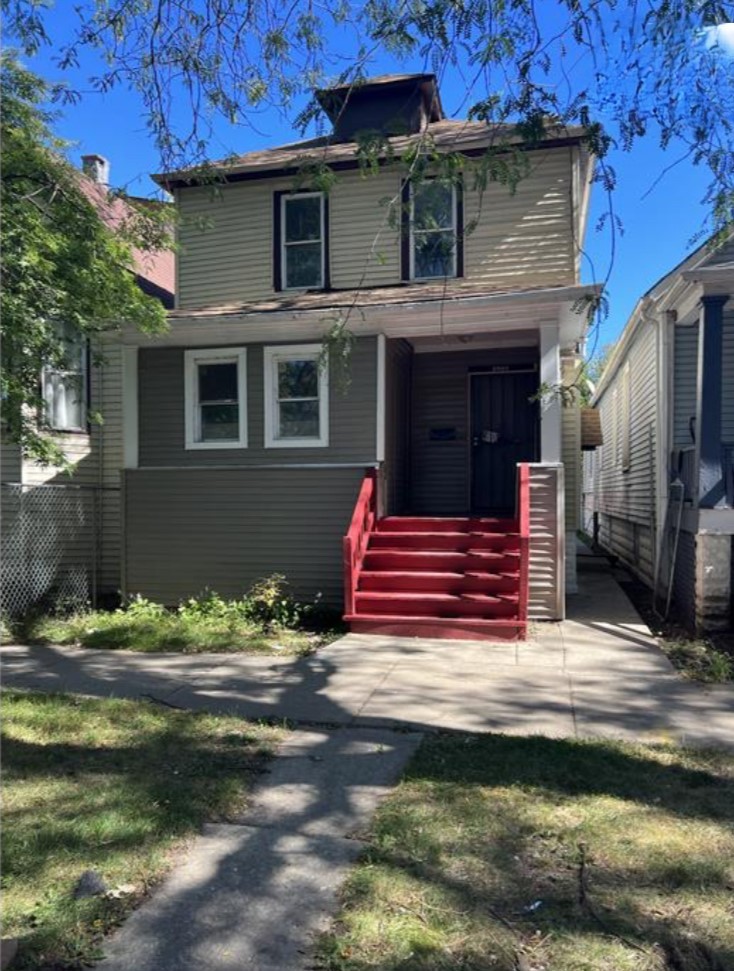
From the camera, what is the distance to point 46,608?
32.5 feet

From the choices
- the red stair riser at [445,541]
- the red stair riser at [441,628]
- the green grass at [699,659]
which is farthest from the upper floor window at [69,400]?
the green grass at [699,659]

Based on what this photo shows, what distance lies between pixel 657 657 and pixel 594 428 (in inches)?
357

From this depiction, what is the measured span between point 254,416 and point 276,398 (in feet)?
1.25

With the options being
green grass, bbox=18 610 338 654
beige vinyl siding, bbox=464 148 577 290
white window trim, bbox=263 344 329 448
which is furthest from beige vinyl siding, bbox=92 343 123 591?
beige vinyl siding, bbox=464 148 577 290

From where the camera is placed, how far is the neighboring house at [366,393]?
28.5 ft

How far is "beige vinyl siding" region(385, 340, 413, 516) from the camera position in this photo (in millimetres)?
10102

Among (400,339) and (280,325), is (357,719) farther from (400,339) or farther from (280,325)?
(400,339)

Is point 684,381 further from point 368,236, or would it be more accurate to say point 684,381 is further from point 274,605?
point 274,605

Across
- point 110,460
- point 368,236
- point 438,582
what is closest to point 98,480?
point 110,460

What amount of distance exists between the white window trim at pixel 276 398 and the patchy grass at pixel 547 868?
6.06m

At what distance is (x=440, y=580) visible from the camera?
846 centimetres

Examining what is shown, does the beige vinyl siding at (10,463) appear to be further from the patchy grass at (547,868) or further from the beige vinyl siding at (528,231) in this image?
the patchy grass at (547,868)

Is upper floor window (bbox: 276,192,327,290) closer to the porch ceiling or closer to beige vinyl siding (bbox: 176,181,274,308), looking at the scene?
beige vinyl siding (bbox: 176,181,274,308)

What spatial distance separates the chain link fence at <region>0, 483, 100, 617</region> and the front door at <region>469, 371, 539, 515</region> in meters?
5.75
